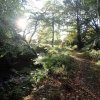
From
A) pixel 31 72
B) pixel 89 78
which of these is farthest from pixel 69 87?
pixel 31 72

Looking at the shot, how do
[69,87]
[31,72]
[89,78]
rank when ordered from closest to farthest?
[69,87]
[89,78]
[31,72]

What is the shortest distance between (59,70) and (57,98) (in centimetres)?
359

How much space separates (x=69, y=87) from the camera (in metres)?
9.39

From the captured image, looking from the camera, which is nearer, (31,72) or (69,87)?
(69,87)

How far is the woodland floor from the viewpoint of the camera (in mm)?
A: 8453

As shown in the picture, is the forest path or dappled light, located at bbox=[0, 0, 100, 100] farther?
the forest path

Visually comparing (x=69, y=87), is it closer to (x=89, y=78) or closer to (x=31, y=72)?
(x=89, y=78)

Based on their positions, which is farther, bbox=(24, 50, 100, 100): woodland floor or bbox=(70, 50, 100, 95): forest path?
bbox=(70, 50, 100, 95): forest path

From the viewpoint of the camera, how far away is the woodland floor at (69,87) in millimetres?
8453

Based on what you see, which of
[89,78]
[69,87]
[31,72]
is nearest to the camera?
[69,87]

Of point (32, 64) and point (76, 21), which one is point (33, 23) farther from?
point (32, 64)

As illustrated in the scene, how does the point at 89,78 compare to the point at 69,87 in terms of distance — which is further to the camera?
the point at 89,78

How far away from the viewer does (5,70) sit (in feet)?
45.1

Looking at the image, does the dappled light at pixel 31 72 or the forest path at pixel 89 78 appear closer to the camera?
the dappled light at pixel 31 72
